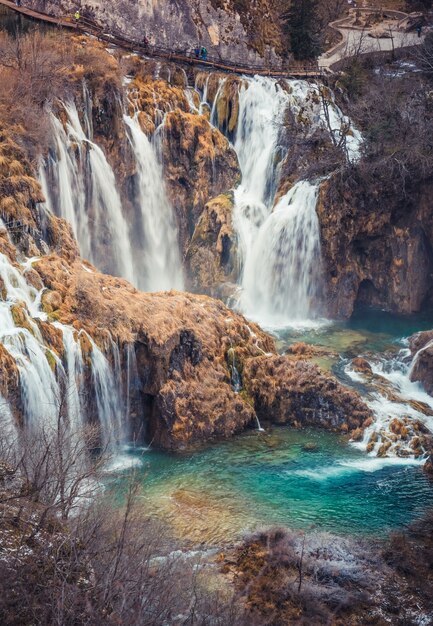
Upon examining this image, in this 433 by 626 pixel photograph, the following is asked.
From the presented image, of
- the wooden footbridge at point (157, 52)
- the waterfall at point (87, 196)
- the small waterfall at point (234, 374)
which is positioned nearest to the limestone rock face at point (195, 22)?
the wooden footbridge at point (157, 52)

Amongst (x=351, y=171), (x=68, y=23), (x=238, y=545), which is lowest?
(x=238, y=545)

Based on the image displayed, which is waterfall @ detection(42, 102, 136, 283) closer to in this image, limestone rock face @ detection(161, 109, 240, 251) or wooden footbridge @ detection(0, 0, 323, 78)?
limestone rock face @ detection(161, 109, 240, 251)

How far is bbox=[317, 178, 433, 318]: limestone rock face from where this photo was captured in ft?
128

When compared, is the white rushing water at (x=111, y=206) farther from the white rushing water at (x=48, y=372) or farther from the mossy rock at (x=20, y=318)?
the mossy rock at (x=20, y=318)

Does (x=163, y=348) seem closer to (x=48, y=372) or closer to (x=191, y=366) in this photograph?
(x=191, y=366)

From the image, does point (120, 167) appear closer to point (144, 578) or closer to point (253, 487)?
point (253, 487)

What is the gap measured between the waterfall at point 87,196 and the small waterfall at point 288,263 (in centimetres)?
660

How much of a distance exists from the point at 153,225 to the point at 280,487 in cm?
1904

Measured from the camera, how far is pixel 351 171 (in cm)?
3900

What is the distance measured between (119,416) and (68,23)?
2360 cm

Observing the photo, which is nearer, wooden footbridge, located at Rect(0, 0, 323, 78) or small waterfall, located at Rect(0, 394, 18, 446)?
small waterfall, located at Rect(0, 394, 18, 446)

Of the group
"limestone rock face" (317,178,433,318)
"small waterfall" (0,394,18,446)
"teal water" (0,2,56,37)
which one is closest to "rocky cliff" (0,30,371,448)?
"small waterfall" (0,394,18,446)

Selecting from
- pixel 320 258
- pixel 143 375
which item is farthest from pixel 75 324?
pixel 320 258

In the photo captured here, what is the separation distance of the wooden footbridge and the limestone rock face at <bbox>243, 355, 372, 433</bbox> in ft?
71.6
